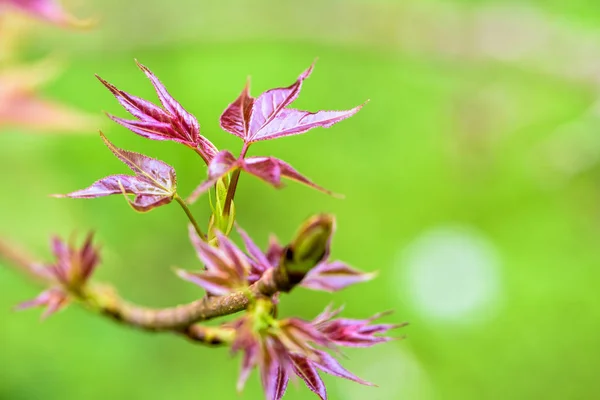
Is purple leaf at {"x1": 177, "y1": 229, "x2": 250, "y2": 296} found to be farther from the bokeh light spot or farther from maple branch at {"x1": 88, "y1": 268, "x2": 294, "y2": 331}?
the bokeh light spot

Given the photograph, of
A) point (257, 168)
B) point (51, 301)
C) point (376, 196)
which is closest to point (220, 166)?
point (257, 168)

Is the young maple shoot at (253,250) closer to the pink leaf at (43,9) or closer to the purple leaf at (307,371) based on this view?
the purple leaf at (307,371)

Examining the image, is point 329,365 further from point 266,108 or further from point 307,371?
point 266,108

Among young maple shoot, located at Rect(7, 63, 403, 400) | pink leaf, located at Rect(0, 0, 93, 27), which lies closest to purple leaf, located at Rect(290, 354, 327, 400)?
young maple shoot, located at Rect(7, 63, 403, 400)

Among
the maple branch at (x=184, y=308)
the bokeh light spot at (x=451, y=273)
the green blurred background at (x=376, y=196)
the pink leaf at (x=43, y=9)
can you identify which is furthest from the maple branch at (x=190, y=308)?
the bokeh light spot at (x=451, y=273)

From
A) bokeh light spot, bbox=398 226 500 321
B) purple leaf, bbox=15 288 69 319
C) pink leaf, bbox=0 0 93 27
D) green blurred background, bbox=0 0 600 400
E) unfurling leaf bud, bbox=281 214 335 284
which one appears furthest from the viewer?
bokeh light spot, bbox=398 226 500 321

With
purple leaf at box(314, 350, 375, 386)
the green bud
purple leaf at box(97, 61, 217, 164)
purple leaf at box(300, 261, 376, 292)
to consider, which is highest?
purple leaf at box(97, 61, 217, 164)

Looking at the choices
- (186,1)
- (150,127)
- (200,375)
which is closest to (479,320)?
(200,375)

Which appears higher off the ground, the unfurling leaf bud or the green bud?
the green bud
